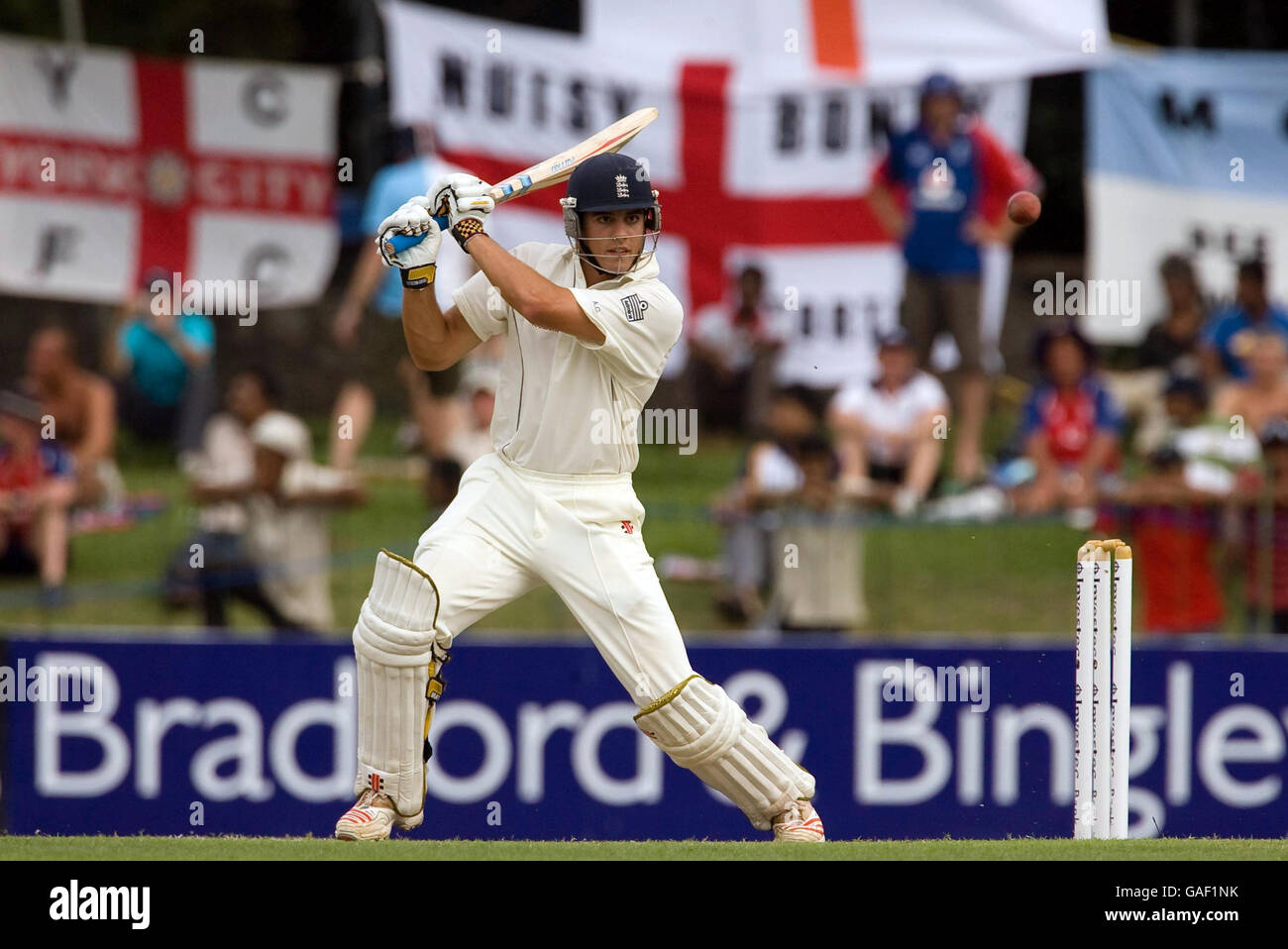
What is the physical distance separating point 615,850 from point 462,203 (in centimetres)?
201

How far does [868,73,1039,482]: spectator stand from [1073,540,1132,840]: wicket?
5.03m

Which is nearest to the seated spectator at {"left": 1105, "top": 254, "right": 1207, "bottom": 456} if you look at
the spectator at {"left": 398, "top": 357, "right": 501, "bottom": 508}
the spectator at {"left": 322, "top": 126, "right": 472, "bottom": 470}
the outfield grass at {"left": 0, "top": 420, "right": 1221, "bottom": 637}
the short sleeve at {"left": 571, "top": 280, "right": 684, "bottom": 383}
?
the outfield grass at {"left": 0, "top": 420, "right": 1221, "bottom": 637}

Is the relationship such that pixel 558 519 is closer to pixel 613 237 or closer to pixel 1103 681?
pixel 613 237

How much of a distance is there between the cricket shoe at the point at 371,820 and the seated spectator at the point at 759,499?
15.2ft

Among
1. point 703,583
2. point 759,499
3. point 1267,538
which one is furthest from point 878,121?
point 1267,538

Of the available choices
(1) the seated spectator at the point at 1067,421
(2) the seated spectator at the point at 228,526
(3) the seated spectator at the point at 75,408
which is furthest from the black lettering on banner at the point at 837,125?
(3) the seated spectator at the point at 75,408

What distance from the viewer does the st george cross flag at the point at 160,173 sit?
482 inches

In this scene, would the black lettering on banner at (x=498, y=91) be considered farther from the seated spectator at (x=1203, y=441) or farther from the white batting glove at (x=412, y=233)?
the white batting glove at (x=412, y=233)

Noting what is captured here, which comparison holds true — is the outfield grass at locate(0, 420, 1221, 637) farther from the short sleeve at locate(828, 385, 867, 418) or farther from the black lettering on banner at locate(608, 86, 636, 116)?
the black lettering on banner at locate(608, 86, 636, 116)

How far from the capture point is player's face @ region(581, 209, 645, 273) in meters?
6.39

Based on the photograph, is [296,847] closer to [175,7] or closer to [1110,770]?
[1110,770]

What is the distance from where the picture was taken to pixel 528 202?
11672mm

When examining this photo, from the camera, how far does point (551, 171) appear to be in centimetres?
652

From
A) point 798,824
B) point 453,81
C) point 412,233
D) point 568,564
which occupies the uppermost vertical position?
point 453,81
